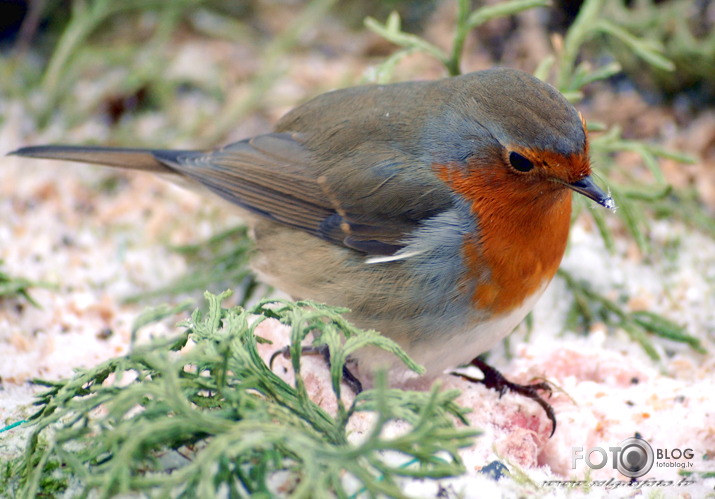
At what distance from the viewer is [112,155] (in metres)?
3.05

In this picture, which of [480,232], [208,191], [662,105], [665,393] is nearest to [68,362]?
[208,191]

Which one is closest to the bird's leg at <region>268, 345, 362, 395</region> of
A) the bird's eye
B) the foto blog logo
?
the foto blog logo

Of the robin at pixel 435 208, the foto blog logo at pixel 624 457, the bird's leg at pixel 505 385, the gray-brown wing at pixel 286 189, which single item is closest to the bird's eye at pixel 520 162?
the robin at pixel 435 208

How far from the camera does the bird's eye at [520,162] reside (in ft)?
7.43

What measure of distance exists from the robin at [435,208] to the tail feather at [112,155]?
556 mm

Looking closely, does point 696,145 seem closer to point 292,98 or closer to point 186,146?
point 292,98

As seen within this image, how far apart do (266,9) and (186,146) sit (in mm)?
1341

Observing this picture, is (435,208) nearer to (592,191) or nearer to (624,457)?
(592,191)

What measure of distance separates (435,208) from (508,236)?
252 mm

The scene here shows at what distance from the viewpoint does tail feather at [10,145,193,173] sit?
2967mm

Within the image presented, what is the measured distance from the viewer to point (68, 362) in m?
2.68

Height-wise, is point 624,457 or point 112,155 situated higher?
point 112,155

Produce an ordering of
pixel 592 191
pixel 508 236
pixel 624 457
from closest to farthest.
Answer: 1. pixel 624 457
2. pixel 592 191
3. pixel 508 236

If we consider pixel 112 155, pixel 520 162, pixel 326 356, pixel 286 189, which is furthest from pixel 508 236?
pixel 112 155
